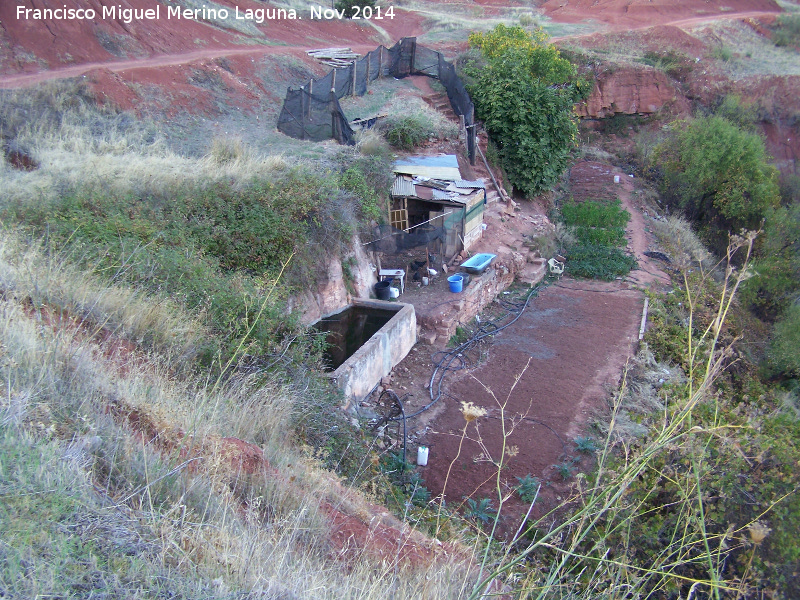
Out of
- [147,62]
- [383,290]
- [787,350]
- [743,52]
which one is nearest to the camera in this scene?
[383,290]

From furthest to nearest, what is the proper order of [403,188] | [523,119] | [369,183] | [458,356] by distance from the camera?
[523,119], [403,188], [369,183], [458,356]

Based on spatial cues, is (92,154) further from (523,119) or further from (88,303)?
(523,119)

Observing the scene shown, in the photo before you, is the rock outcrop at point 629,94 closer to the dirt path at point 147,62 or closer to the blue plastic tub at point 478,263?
the dirt path at point 147,62

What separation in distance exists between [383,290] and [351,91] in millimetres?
10003

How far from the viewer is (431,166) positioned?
14.4 metres

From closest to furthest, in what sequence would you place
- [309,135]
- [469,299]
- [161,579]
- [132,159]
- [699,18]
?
1. [161,579]
2. [132,159]
3. [469,299]
4. [309,135]
5. [699,18]

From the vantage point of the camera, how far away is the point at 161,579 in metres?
2.38

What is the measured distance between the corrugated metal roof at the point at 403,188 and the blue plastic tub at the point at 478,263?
6.68 ft

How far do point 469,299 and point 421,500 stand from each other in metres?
5.89

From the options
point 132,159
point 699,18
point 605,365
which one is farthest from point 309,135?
point 699,18

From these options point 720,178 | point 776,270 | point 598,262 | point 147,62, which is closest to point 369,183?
point 598,262

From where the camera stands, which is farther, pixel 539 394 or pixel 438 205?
pixel 438 205

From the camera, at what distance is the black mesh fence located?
14680mm

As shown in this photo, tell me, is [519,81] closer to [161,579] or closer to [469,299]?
[469,299]
